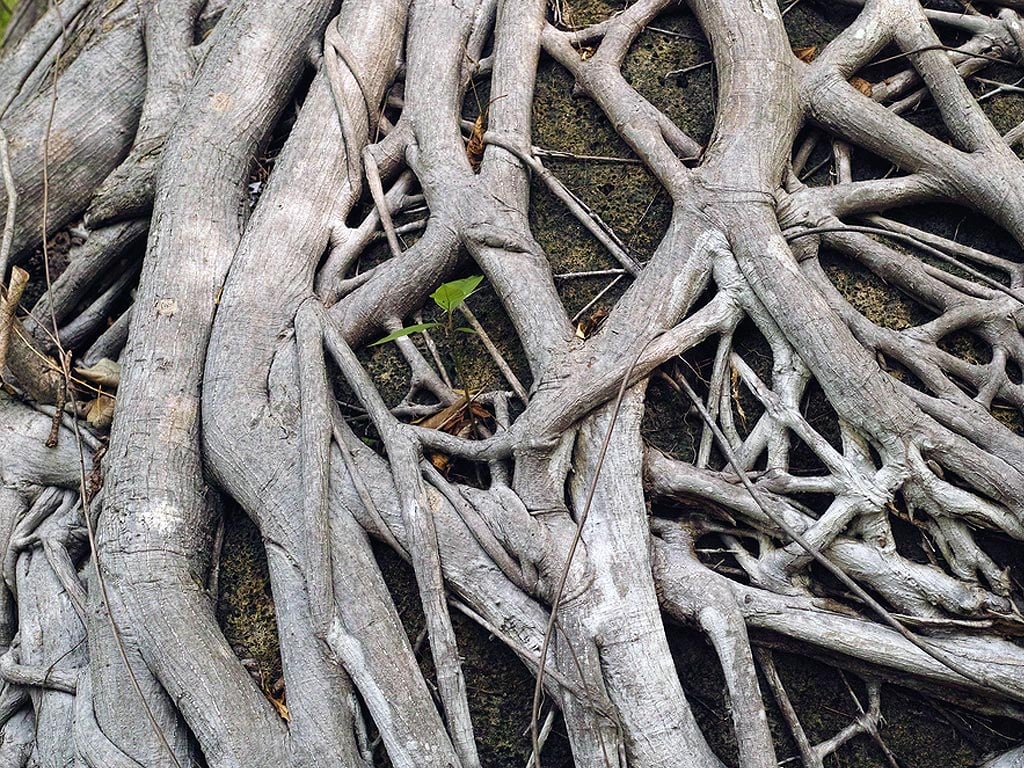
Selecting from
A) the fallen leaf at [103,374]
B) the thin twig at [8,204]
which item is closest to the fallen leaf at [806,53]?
the fallen leaf at [103,374]

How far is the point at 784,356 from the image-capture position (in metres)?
2.49

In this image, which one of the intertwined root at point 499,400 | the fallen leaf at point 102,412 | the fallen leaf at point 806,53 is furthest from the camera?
the fallen leaf at point 806,53

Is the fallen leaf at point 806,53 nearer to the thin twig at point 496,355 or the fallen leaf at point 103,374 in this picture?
the thin twig at point 496,355

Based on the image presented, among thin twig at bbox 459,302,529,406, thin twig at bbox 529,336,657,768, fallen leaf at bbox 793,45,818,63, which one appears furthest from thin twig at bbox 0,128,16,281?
fallen leaf at bbox 793,45,818,63

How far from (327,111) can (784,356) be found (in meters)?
1.66

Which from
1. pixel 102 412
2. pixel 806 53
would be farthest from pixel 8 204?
pixel 806 53

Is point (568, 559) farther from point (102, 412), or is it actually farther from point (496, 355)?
point (102, 412)

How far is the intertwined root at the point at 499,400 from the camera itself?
2215mm

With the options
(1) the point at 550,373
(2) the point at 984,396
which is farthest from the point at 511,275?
(2) the point at 984,396

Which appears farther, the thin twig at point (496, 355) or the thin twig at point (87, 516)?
the thin twig at point (496, 355)

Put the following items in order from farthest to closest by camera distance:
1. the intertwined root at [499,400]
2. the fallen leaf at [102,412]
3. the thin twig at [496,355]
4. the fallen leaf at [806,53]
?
the fallen leaf at [806,53]
the fallen leaf at [102,412]
the thin twig at [496,355]
the intertwined root at [499,400]

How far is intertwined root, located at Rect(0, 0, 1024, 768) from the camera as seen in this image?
2215mm

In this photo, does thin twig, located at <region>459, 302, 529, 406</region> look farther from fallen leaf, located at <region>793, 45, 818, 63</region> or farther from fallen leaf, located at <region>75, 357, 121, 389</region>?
fallen leaf, located at <region>793, 45, 818, 63</region>

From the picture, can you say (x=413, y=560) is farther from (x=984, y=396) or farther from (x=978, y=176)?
(x=978, y=176)
